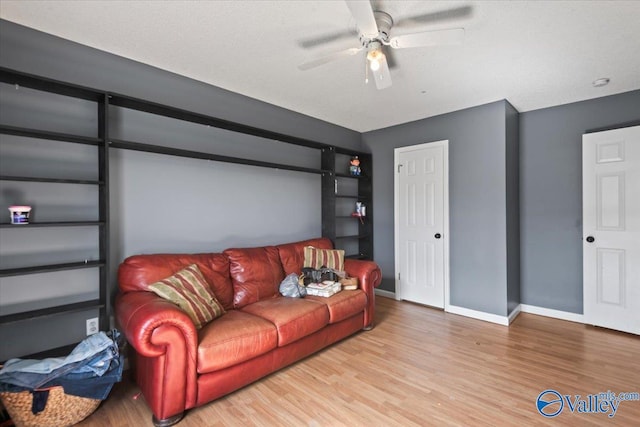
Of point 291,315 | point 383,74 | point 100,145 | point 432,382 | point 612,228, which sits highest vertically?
point 383,74

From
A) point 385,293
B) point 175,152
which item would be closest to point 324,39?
point 175,152

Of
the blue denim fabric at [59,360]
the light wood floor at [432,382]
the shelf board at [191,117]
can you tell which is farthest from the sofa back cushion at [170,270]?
the shelf board at [191,117]

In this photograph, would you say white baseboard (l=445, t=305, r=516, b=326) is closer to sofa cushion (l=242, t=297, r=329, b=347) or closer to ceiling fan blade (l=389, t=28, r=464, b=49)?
sofa cushion (l=242, t=297, r=329, b=347)

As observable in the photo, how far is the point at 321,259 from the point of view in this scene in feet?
10.9

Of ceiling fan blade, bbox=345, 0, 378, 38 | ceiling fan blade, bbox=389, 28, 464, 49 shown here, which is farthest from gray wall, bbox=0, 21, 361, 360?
ceiling fan blade, bbox=389, 28, 464, 49

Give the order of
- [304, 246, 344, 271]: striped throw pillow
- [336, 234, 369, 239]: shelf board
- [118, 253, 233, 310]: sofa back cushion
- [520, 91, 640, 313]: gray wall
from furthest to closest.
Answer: [336, 234, 369, 239]: shelf board < [520, 91, 640, 313]: gray wall < [304, 246, 344, 271]: striped throw pillow < [118, 253, 233, 310]: sofa back cushion

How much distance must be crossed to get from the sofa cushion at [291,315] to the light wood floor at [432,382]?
13.1 inches

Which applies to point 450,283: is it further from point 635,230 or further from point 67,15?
point 67,15

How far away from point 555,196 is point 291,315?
3416 millimetres

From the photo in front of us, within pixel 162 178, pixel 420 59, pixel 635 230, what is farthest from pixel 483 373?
pixel 162 178

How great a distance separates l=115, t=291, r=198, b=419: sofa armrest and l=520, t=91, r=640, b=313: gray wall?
3.91m

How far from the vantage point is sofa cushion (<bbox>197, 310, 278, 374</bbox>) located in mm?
1852

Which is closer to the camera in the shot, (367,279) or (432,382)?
(432,382)

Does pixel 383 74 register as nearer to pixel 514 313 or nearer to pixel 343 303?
pixel 343 303
